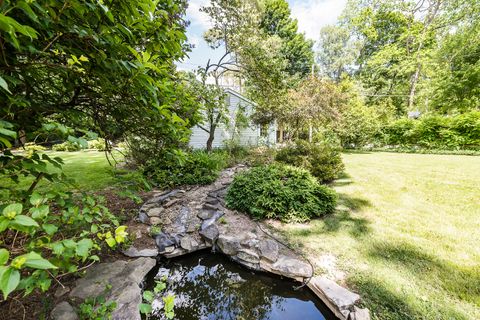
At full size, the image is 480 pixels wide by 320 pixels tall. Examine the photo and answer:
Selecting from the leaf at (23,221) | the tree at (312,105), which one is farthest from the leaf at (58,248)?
the tree at (312,105)

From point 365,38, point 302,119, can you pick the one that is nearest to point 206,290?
point 302,119

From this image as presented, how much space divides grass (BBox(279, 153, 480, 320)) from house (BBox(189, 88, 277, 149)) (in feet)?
22.9

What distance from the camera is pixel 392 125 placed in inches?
555

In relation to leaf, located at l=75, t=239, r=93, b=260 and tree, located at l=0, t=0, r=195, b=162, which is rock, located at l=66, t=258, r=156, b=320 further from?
tree, located at l=0, t=0, r=195, b=162

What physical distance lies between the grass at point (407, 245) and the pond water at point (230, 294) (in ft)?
1.96

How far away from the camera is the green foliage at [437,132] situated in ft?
36.1

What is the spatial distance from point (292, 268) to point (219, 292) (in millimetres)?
983

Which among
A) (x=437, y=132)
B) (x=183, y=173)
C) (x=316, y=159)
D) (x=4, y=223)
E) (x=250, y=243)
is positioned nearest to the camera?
(x=4, y=223)

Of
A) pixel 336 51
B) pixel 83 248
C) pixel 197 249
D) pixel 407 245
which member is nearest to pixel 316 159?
pixel 407 245

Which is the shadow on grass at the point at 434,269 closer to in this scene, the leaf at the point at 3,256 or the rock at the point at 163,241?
the rock at the point at 163,241

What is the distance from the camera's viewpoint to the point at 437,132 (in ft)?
40.2

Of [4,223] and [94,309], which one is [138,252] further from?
[4,223]

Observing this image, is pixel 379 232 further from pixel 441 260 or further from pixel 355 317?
pixel 355 317

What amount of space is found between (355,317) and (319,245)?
3.83 ft
